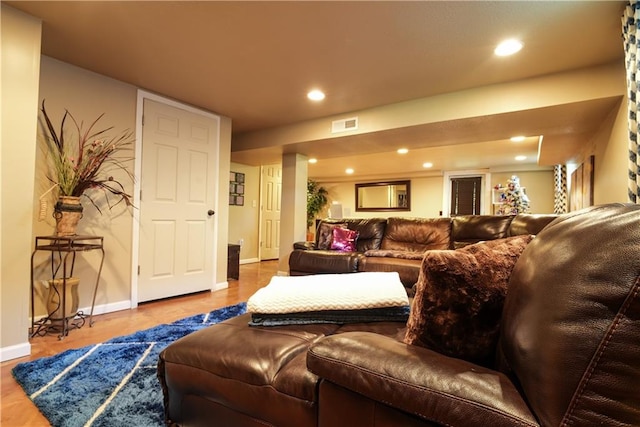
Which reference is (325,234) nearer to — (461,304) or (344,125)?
(344,125)

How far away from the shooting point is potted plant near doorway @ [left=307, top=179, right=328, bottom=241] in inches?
339

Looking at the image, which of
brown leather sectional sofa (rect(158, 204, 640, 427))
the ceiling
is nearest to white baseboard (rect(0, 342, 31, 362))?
brown leather sectional sofa (rect(158, 204, 640, 427))

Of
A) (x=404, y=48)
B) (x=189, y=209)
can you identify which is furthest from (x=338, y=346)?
(x=189, y=209)

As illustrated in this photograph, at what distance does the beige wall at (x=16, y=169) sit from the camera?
1.96m

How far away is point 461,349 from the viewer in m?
0.82

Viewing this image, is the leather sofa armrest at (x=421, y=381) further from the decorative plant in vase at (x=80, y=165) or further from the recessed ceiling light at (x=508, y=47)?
the decorative plant in vase at (x=80, y=165)

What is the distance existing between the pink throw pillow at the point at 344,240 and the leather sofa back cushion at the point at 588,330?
3.28 meters

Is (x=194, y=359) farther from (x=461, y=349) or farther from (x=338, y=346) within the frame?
(x=461, y=349)

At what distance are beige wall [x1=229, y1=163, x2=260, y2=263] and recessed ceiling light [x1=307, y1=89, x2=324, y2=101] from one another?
2.97 meters

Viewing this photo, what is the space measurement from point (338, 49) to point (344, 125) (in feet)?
4.64

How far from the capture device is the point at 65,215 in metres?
2.37

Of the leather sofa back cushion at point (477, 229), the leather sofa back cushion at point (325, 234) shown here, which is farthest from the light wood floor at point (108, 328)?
the leather sofa back cushion at point (477, 229)

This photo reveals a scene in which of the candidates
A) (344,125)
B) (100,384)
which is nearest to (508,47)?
(344,125)

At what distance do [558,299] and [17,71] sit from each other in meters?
2.99
